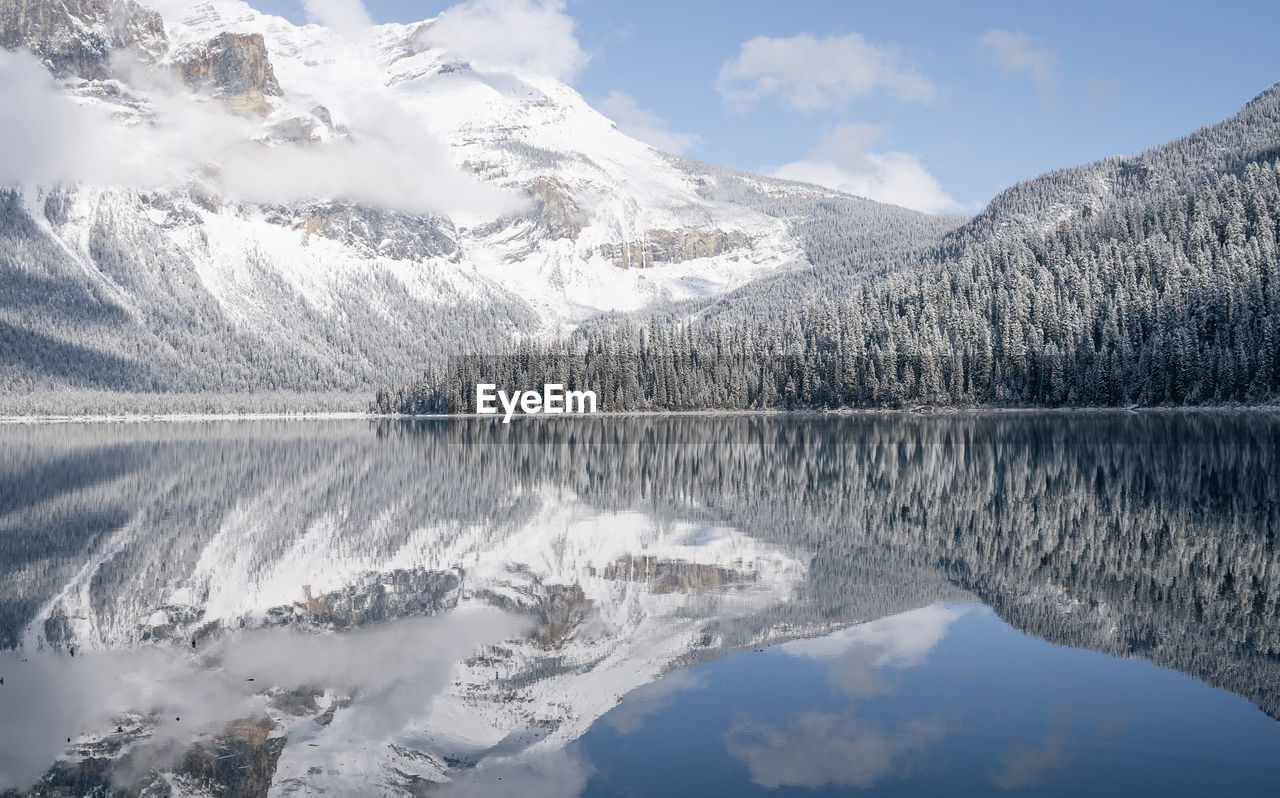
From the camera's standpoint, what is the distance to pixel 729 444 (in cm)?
7669

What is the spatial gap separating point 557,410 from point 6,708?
14487cm

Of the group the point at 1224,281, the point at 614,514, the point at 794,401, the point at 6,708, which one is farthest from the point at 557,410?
the point at 6,708

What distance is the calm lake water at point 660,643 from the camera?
45.3ft

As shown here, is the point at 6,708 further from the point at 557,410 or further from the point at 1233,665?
the point at 557,410

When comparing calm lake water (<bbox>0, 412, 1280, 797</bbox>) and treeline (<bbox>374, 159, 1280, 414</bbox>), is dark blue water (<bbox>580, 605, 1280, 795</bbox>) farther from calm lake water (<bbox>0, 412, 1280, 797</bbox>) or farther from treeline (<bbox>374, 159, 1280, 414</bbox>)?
treeline (<bbox>374, 159, 1280, 414</bbox>)

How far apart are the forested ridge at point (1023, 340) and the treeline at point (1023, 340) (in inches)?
11.1

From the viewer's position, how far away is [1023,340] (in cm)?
14062

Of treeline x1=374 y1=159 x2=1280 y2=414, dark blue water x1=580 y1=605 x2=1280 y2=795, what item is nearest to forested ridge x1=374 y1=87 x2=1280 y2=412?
treeline x1=374 y1=159 x2=1280 y2=414

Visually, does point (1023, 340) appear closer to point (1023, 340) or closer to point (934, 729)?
point (1023, 340)

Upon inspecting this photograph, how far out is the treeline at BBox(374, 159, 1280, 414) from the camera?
121812 millimetres

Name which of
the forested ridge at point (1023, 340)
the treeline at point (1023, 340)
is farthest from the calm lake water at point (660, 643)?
the treeline at point (1023, 340)

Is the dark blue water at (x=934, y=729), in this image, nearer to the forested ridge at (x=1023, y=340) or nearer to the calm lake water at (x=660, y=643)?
the calm lake water at (x=660, y=643)

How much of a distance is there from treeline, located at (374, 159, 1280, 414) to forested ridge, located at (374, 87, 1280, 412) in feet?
0.92

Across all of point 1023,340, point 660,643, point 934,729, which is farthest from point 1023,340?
point 934,729
